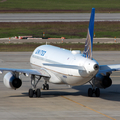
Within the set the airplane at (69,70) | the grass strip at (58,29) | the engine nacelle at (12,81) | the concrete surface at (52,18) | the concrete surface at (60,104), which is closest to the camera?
the concrete surface at (60,104)

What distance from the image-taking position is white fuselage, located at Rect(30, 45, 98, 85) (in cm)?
2570

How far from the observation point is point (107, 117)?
22625 millimetres

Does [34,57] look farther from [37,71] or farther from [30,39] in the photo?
[30,39]

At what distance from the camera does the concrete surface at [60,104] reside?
75.1 feet

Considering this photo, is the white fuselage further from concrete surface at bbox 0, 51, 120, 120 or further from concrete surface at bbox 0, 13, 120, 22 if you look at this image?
concrete surface at bbox 0, 13, 120, 22

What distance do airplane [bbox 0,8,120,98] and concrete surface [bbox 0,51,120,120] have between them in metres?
1.24

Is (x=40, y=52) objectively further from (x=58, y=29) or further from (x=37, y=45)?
(x=58, y=29)

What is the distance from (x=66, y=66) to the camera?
2653 centimetres

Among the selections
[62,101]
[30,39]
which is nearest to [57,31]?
[30,39]
